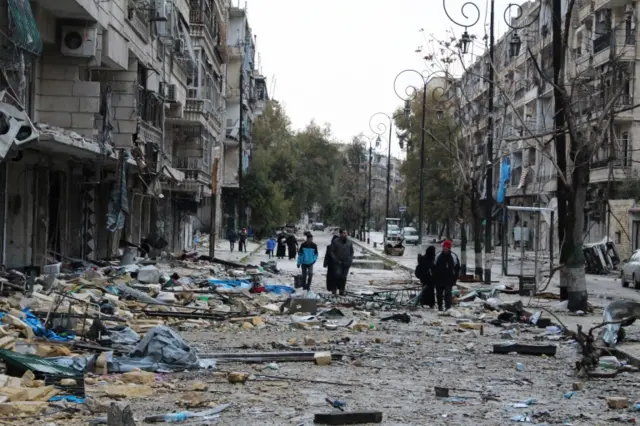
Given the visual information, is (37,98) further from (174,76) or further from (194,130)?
(194,130)

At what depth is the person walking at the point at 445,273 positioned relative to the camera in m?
20.8

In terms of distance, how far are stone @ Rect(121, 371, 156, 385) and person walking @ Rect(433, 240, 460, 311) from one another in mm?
11684

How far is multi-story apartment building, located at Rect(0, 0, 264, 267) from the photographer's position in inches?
780

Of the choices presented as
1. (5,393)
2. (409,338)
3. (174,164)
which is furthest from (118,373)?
(174,164)

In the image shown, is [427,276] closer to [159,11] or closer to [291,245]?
[159,11]

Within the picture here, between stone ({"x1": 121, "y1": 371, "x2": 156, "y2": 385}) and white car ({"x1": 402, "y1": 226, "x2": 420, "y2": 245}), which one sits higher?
white car ({"x1": 402, "y1": 226, "x2": 420, "y2": 245})

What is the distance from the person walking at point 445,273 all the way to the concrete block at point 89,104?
9.26 metres

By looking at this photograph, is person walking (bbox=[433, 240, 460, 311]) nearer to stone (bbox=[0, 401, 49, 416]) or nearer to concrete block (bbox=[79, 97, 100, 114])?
concrete block (bbox=[79, 97, 100, 114])

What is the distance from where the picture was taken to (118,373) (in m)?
10.3

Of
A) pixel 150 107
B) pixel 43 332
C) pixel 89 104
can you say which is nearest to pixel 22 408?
pixel 43 332

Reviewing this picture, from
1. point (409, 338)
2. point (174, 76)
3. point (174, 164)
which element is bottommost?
point (409, 338)

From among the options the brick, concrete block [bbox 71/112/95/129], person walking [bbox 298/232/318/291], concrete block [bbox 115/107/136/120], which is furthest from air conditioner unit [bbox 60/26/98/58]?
person walking [bbox 298/232/318/291]

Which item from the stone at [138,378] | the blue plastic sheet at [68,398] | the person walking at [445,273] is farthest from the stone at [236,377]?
the person walking at [445,273]

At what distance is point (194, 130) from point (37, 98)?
24.1m
